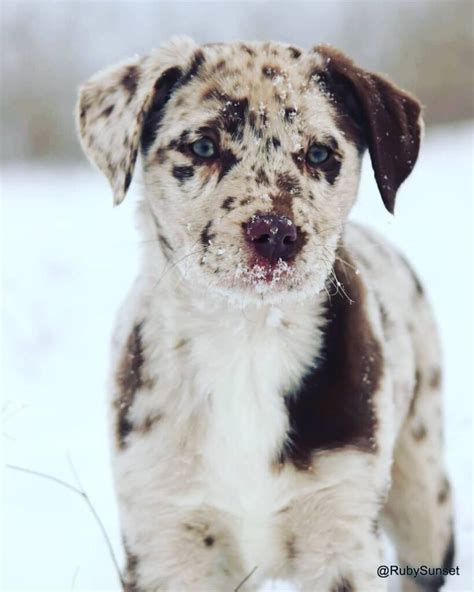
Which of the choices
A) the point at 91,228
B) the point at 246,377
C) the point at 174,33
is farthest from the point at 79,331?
the point at 246,377

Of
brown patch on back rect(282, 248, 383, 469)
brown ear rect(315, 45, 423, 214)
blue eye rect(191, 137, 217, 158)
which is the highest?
brown ear rect(315, 45, 423, 214)

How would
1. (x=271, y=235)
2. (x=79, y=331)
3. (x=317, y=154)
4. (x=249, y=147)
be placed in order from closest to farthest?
(x=271, y=235), (x=249, y=147), (x=317, y=154), (x=79, y=331)

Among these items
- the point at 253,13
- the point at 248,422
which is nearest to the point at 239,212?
the point at 248,422

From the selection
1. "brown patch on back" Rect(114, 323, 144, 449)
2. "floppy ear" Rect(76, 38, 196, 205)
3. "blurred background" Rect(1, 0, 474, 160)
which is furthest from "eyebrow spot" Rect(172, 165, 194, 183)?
"blurred background" Rect(1, 0, 474, 160)

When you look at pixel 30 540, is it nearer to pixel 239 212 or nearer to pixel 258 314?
pixel 258 314

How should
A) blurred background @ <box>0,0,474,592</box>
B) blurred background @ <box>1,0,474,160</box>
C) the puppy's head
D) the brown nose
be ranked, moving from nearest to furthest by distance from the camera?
the brown nose
the puppy's head
blurred background @ <box>0,0,474,592</box>
blurred background @ <box>1,0,474,160</box>

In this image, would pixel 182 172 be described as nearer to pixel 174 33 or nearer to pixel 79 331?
pixel 79 331

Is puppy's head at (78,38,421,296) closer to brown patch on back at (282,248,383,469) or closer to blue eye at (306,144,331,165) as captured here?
blue eye at (306,144,331,165)
